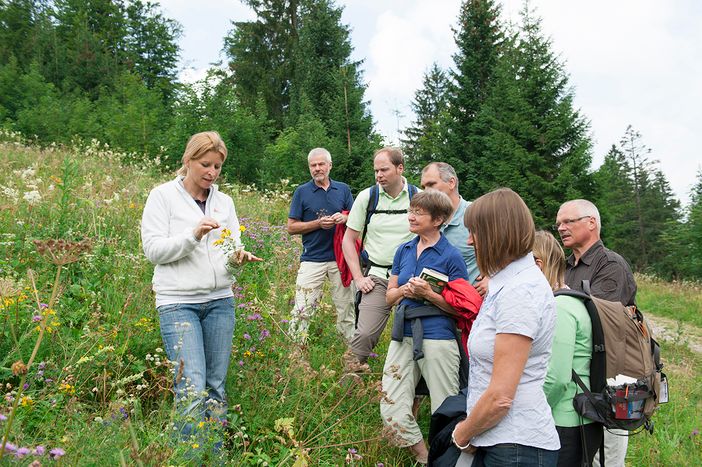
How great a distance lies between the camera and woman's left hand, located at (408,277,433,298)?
3430mm

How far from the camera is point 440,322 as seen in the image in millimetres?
3578

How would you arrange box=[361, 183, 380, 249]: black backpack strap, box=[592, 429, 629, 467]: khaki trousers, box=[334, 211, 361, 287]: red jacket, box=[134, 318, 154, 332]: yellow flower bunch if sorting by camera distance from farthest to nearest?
box=[334, 211, 361, 287]: red jacket
box=[361, 183, 380, 249]: black backpack strap
box=[134, 318, 154, 332]: yellow flower bunch
box=[592, 429, 629, 467]: khaki trousers

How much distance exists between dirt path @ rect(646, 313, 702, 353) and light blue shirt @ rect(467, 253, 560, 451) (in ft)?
28.0

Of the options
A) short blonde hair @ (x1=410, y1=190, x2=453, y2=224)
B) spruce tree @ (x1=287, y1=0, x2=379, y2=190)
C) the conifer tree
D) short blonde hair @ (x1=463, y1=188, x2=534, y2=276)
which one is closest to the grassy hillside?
short blonde hair @ (x1=410, y1=190, x2=453, y2=224)

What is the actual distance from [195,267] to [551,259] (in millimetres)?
2099

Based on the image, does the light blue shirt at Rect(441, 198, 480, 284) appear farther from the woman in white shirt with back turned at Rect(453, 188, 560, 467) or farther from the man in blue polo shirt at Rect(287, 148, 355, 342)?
the woman in white shirt with back turned at Rect(453, 188, 560, 467)

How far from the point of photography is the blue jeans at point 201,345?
289 cm

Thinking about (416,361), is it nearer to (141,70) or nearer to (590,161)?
(590,161)

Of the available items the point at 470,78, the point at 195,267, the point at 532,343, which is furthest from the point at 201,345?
the point at 470,78

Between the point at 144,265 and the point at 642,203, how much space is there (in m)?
44.5

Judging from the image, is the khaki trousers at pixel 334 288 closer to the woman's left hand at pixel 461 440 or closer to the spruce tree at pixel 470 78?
the woman's left hand at pixel 461 440

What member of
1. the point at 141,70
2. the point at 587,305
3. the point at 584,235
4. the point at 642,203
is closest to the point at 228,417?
the point at 587,305

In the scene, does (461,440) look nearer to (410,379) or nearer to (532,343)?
(532,343)

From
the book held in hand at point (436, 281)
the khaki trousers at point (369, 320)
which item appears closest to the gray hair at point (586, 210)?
the book held in hand at point (436, 281)
